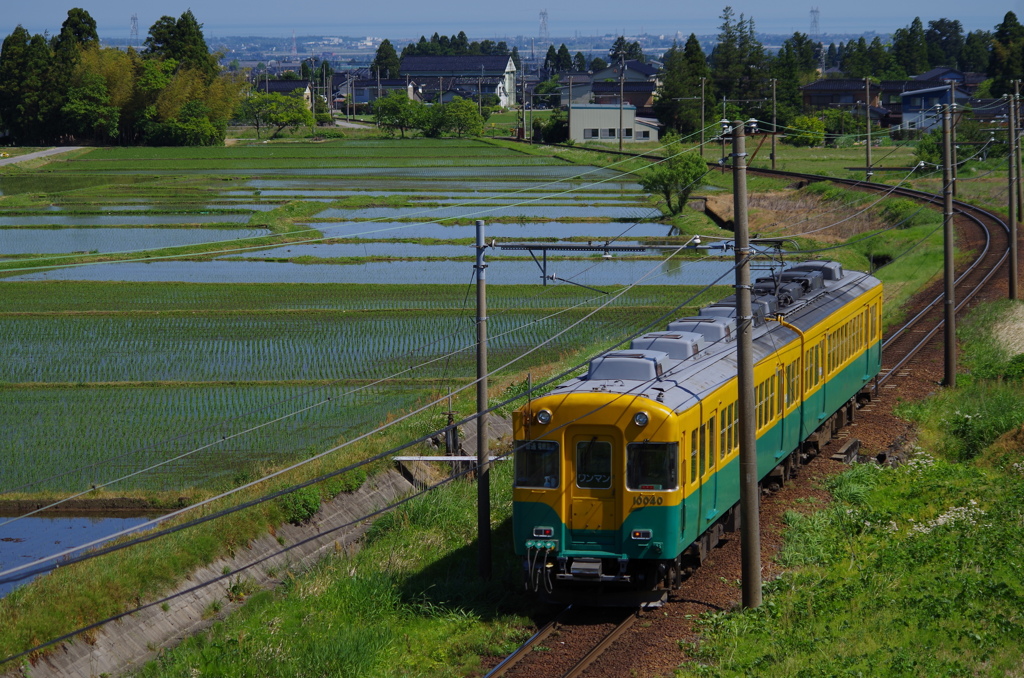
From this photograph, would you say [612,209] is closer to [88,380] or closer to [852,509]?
[88,380]

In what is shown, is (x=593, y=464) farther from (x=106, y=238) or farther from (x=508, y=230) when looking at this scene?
(x=106, y=238)

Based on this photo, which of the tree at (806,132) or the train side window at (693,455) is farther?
the tree at (806,132)

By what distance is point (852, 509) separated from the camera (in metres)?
15.8

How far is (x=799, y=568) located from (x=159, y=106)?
309 feet

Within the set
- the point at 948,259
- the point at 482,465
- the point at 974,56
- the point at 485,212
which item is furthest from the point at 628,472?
the point at 974,56

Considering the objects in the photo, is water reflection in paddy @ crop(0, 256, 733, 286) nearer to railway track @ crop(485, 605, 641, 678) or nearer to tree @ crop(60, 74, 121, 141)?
railway track @ crop(485, 605, 641, 678)

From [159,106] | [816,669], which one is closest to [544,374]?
[816,669]

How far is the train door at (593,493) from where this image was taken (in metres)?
12.6

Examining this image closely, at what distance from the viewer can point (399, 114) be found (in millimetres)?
109125

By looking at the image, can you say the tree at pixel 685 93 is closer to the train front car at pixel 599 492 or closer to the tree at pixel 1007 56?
the tree at pixel 1007 56

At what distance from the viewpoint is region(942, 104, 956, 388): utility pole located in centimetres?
2134

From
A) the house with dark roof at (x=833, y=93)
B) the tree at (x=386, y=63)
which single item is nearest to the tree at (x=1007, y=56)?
the house with dark roof at (x=833, y=93)

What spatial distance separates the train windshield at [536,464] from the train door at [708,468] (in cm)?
172

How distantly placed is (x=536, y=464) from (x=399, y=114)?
327 feet
